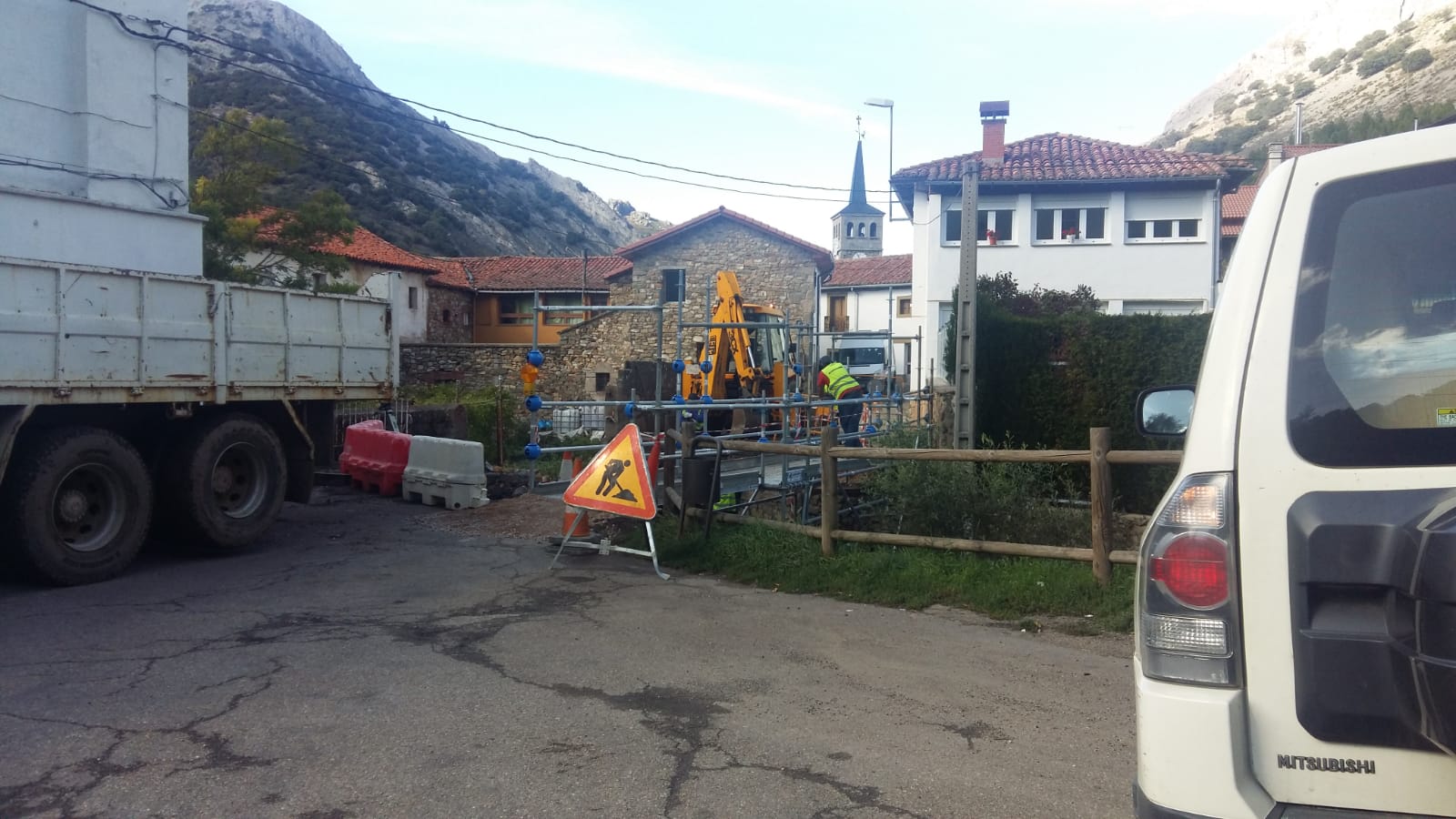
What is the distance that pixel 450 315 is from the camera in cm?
4328

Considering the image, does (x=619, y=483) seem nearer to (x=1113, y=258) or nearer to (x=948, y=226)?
(x=948, y=226)

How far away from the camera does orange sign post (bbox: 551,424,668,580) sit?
9117mm

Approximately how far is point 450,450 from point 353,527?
2008mm

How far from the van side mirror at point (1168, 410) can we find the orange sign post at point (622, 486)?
5.97m

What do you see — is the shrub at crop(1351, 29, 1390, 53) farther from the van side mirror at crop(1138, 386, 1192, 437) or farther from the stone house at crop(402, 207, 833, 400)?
the van side mirror at crop(1138, 386, 1192, 437)

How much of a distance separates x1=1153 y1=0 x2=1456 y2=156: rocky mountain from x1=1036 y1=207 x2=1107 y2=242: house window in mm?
17436

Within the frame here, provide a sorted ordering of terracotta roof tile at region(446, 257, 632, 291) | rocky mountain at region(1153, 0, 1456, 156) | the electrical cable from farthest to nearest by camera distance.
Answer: rocky mountain at region(1153, 0, 1456, 156) < terracotta roof tile at region(446, 257, 632, 291) < the electrical cable

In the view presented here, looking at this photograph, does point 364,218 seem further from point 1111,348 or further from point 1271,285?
point 1271,285

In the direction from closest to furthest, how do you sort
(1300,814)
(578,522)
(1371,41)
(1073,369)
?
(1300,814)
(578,522)
(1073,369)
(1371,41)

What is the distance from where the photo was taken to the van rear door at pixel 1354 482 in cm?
218

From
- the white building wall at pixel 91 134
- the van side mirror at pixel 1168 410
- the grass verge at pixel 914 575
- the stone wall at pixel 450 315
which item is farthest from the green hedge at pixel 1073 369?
the stone wall at pixel 450 315

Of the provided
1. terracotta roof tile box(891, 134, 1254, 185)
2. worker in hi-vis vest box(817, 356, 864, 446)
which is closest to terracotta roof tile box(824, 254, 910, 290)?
terracotta roof tile box(891, 134, 1254, 185)

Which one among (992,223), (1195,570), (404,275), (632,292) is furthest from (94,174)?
(404,275)

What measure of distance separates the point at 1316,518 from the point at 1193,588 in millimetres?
295
